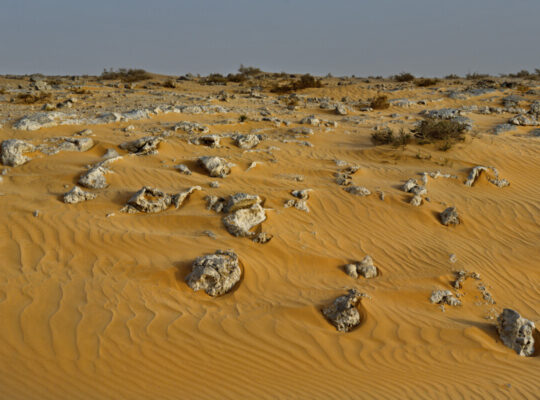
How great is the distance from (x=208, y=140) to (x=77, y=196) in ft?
12.1

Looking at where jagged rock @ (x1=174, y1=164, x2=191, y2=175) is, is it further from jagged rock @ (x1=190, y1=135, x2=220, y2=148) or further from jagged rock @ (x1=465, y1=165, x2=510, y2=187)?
jagged rock @ (x1=465, y1=165, x2=510, y2=187)

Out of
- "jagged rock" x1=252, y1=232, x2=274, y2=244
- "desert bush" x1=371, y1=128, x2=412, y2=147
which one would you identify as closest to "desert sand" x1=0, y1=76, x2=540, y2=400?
"jagged rock" x1=252, y1=232, x2=274, y2=244

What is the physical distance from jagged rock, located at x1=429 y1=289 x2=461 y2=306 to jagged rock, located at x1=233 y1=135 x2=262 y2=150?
18.2 ft

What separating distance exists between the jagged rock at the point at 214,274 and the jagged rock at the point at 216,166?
114 inches

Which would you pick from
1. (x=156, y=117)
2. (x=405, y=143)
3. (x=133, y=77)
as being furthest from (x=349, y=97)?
(x=133, y=77)

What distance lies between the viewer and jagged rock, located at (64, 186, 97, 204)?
5.71m

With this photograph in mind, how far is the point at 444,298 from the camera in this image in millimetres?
4582

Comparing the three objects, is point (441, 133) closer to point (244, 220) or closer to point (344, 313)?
point (244, 220)

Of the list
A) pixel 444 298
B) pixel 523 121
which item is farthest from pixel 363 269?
pixel 523 121

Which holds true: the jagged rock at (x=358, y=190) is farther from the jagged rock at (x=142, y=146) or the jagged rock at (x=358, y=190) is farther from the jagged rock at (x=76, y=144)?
the jagged rock at (x=76, y=144)

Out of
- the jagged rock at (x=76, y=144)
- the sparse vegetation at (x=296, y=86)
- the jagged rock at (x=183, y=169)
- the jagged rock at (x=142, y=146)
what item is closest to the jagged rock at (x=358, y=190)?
the jagged rock at (x=183, y=169)

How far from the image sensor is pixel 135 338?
3441 mm

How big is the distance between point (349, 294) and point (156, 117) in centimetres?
877

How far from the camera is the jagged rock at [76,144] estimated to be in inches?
304
